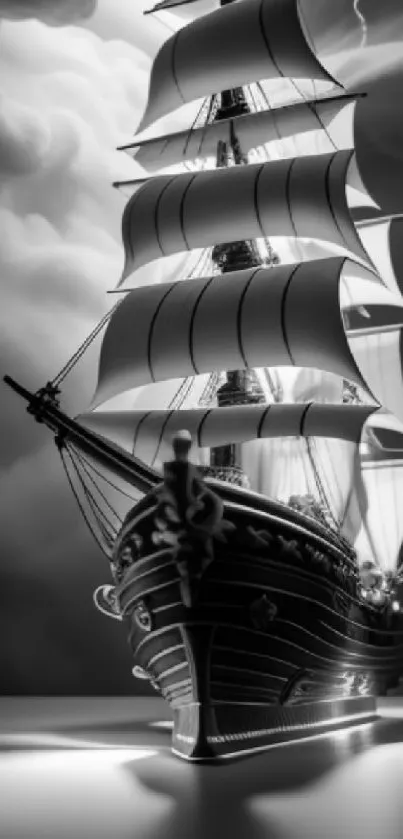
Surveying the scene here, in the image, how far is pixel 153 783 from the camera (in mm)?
3746

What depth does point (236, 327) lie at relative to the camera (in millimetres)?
6930

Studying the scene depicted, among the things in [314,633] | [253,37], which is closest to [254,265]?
[253,37]

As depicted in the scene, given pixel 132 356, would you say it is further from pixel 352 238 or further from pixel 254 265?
pixel 352 238

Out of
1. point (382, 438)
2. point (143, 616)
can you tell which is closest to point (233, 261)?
point (382, 438)

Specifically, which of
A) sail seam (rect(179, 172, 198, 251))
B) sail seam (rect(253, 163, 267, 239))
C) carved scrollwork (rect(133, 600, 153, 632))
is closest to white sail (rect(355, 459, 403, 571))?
sail seam (rect(253, 163, 267, 239))

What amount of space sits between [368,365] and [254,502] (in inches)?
190

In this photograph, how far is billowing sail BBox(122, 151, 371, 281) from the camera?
7.32 meters

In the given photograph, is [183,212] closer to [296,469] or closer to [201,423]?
[201,423]

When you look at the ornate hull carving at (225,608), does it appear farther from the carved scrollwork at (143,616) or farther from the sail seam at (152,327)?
the sail seam at (152,327)

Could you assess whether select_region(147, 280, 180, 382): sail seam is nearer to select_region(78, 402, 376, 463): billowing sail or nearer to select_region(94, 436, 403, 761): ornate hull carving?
select_region(78, 402, 376, 463): billowing sail

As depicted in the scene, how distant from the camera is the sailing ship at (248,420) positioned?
455 centimetres

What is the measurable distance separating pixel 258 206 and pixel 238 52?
1.37 m

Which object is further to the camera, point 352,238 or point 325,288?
point 352,238

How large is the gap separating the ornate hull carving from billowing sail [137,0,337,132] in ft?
13.7
